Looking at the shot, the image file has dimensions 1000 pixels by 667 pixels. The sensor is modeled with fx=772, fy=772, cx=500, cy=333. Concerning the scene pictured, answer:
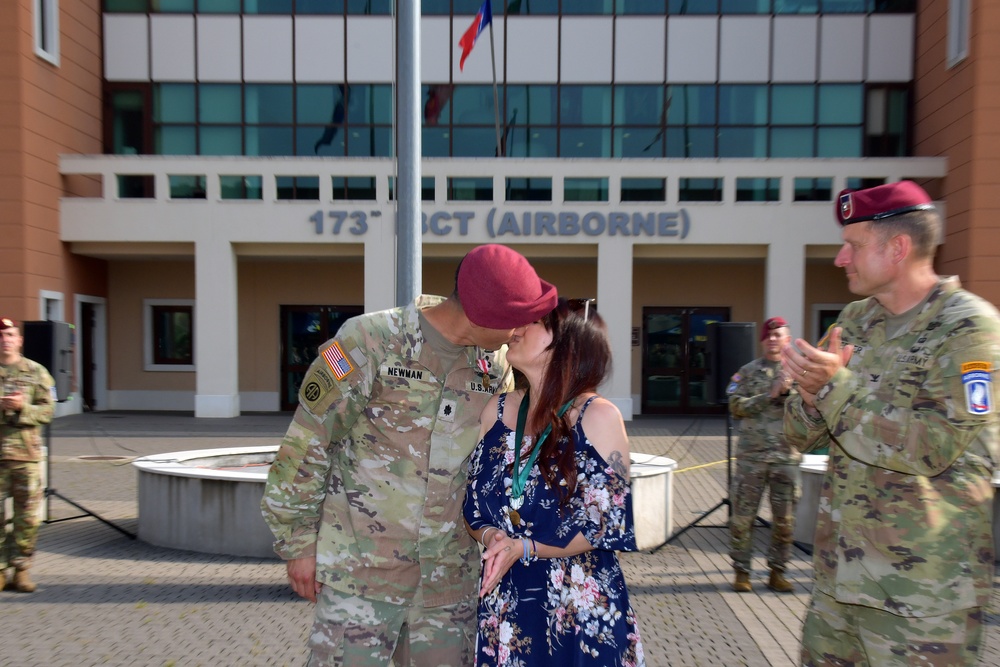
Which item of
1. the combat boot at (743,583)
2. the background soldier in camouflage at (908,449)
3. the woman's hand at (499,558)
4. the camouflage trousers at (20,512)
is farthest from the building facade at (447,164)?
the woman's hand at (499,558)

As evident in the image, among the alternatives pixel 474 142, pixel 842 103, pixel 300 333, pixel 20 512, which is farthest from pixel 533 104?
pixel 20 512

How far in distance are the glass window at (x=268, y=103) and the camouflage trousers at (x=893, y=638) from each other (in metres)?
19.0

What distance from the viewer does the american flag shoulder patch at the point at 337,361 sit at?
2400 mm

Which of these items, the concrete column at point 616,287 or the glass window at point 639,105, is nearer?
the concrete column at point 616,287

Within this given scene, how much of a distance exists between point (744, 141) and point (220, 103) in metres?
13.0

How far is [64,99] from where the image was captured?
17875 millimetres

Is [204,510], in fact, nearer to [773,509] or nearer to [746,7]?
[773,509]

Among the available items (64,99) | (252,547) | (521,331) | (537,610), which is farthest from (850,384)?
(64,99)

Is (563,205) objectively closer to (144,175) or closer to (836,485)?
(144,175)

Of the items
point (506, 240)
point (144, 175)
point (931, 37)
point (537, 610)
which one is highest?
point (931, 37)

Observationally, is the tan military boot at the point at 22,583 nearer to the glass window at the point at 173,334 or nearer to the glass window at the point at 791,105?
the glass window at the point at 173,334

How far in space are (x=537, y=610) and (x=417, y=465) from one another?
58 centimetres

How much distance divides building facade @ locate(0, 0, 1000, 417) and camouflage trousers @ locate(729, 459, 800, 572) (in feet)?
36.3

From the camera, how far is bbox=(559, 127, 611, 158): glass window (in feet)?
62.4
